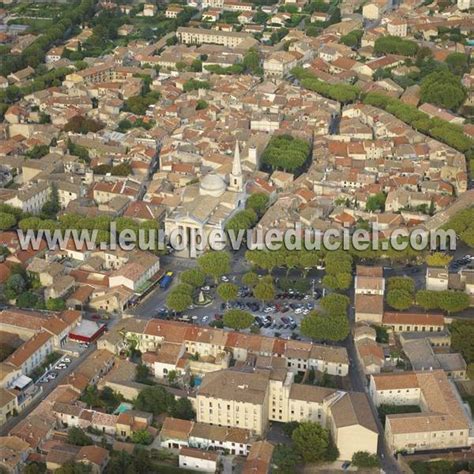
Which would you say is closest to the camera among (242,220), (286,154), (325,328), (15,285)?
(325,328)

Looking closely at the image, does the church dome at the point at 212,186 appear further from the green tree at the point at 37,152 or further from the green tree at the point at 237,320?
the green tree at the point at 37,152

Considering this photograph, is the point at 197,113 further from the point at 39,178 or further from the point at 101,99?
the point at 39,178

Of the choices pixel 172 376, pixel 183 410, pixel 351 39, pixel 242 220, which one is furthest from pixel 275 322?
pixel 351 39

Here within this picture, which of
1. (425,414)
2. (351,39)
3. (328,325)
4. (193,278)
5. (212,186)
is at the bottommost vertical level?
(351,39)

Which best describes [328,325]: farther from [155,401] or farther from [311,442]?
[155,401]

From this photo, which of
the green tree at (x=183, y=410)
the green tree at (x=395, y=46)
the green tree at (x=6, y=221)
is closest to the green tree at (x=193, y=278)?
the green tree at (x=183, y=410)

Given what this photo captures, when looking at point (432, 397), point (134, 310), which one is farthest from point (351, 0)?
point (432, 397)
